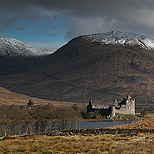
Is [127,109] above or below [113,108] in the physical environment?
below

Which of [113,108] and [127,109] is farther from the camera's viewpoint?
[127,109]

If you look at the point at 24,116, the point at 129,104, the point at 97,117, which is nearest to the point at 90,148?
the point at 24,116

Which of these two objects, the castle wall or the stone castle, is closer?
the stone castle

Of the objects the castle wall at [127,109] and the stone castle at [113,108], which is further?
the castle wall at [127,109]

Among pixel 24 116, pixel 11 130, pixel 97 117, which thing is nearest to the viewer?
pixel 11 130

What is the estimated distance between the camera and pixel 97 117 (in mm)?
149500

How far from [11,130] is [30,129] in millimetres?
5234

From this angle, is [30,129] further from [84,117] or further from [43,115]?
[84,117]

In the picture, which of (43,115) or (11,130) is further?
(43,115)

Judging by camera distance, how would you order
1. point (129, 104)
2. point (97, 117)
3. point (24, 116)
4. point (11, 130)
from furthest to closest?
point (129, 104)
point (97, 117)
point (24, 116)
point (11, 130)

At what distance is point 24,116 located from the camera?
91.3 m

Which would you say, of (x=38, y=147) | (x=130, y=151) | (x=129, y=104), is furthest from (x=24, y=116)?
(x=129, y=104)

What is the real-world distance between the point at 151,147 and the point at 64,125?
65.5 meters

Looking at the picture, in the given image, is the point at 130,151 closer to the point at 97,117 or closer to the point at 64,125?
the point at 64,125
